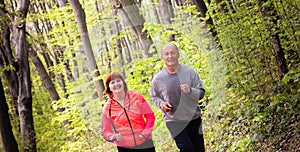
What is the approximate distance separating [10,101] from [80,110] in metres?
2.52

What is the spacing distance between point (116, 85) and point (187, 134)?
1.09m

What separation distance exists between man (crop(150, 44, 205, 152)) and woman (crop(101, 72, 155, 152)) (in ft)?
1.08

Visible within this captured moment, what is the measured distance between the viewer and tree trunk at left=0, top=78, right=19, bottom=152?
907 centimetres

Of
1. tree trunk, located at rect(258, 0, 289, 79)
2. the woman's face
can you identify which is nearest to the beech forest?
tree trunk, located at rect(258, 0, 289, 79)

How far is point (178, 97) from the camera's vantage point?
199 inches

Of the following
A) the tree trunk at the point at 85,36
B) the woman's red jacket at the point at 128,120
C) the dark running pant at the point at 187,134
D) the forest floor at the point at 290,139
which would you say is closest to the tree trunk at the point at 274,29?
the forest floor at the point at 290,139

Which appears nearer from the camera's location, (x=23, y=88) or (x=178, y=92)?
(x=178, y=92)

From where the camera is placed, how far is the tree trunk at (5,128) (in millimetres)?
9070

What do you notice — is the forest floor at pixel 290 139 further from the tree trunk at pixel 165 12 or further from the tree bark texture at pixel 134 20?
the tree trunk at pixel 165 12

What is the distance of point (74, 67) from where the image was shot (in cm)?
2312

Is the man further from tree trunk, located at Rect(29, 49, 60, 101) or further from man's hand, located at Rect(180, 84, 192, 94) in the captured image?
tree trunk, located at Rect(29, 49, 60, 101)

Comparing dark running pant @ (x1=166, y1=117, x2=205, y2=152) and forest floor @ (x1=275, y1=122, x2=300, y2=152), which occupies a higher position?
dark running pant @ (x1=166, y1=117, x2=205, y2=152)

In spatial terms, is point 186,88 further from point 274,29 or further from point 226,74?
point 226,74

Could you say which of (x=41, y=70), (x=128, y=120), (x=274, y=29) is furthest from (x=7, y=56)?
(x=128, y=120)
